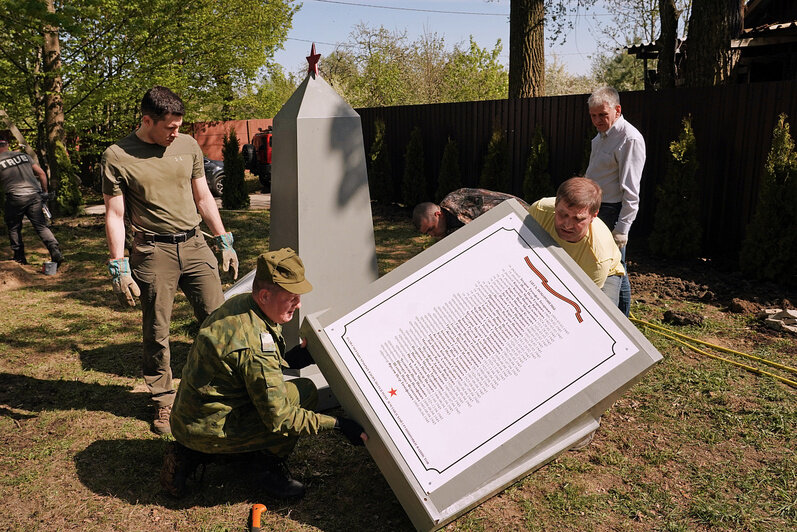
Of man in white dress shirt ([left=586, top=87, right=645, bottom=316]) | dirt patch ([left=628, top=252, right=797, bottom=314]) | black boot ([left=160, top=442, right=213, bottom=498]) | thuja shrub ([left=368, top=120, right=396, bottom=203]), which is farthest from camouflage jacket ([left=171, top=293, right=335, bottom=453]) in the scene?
thuja shrub ([left=368, top=120, right=396, bottom=203])

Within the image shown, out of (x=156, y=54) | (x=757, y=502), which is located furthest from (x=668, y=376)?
(x=156, y=54)

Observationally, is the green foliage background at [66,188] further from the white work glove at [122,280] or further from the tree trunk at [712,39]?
the tree trunk at [712,39]

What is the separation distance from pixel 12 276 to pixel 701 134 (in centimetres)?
A: 818

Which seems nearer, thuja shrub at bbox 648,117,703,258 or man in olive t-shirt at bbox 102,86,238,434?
man in olive t-shirt at bbox 102,86,238,434

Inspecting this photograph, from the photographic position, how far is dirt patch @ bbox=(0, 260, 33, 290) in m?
7.01

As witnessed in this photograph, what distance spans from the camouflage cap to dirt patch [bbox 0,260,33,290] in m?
5.80

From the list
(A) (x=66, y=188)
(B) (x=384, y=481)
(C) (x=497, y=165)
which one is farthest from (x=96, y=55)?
(B) (x=384, y=481)

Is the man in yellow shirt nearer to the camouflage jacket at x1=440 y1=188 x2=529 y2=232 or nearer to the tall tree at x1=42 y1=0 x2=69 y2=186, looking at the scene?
the camouflage jacket at x1=440 y1=188 x2=529 y2=232

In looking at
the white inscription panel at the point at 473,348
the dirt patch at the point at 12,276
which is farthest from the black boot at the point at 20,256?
the white inscription panel at the point at 473,348

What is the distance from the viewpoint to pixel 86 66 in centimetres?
1192

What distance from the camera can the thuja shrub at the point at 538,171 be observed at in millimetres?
8945

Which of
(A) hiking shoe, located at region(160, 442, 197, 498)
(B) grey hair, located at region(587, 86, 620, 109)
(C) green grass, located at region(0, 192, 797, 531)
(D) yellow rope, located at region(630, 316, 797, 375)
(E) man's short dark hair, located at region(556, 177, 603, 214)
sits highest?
(B) grey hair, located at region(587, 86, 620, 109)

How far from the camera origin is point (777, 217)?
620cm

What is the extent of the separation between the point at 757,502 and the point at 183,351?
4.00 m
